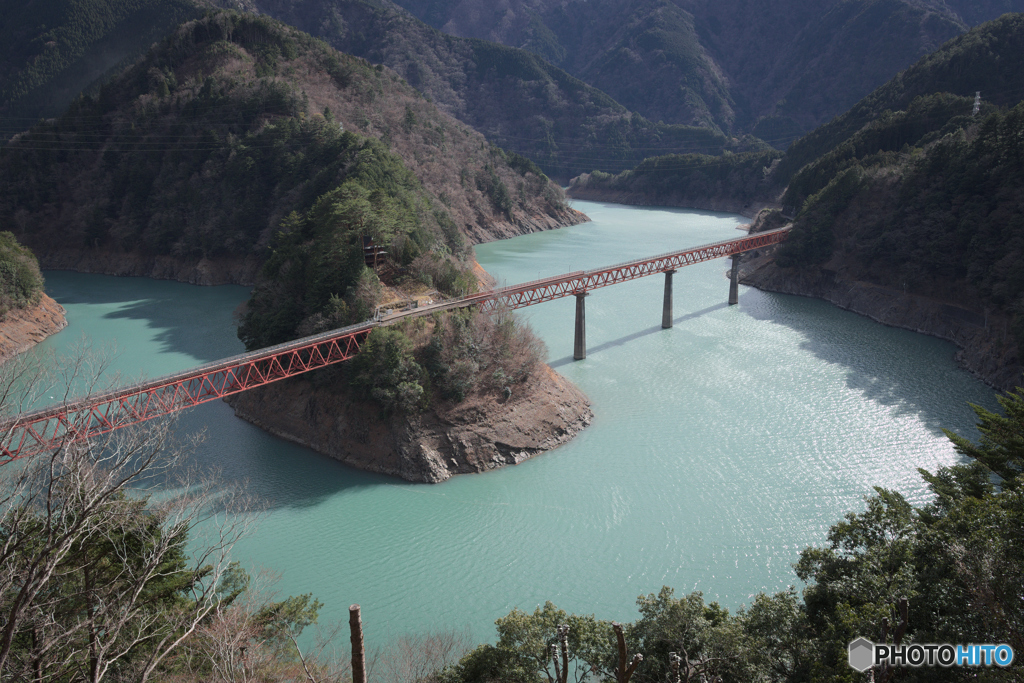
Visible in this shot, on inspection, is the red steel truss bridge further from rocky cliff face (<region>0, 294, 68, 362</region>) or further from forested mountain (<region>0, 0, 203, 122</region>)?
forested mountain (<region>0, 0, 203, 122</region>)

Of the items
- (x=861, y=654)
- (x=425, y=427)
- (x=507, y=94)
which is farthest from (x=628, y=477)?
(x=507, y=94)

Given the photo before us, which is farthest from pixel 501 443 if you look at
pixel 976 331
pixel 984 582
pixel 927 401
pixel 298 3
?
pixel 298 3

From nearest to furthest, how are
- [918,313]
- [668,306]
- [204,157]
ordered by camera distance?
[918,313], [668,306], [204,157]

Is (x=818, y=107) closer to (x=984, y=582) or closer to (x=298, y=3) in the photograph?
(x=298, y=3)

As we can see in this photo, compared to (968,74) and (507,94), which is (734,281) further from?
(507,94)

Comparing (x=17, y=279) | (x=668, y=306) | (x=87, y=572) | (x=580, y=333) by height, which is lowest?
(x=580, y=333)

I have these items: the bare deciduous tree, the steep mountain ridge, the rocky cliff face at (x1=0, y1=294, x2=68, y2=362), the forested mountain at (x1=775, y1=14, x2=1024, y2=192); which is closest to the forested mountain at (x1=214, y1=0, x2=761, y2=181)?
the steep mountain ridge

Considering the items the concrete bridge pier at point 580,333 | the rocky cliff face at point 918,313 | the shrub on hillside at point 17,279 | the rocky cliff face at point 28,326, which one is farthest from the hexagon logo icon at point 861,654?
the shrub on hillside at point 17,279
